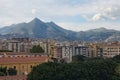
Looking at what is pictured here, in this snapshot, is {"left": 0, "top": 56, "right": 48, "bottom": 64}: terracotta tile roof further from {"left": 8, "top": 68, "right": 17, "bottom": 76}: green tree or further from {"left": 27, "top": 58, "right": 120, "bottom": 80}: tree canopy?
{"left": 27, "top": 58, "right": 120, "bottom": 80}: tree canopy

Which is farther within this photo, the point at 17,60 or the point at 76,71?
the point at 17,60

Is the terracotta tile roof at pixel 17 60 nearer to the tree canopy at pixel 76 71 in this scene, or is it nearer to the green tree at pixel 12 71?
the green tree at pixel 12 71

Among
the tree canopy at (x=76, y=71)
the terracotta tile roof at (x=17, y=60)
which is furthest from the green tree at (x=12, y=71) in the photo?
the tree canopy at (x=76, y=71)

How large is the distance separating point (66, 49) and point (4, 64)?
3667 cm

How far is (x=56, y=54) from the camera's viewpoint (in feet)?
267

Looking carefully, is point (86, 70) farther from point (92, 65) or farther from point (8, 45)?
point (8, 45)

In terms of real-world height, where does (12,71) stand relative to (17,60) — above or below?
below

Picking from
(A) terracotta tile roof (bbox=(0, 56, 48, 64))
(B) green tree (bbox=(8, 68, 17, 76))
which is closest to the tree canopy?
(B) green tree (bbox=(8, 68, 17, 76))

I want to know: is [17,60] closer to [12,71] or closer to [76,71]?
[12,71]

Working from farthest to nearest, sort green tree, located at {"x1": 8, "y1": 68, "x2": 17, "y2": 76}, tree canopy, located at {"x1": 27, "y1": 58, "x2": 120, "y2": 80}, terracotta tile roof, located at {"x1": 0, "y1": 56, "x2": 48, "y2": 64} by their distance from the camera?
1. terracotta tile roof, located at {"x1": 0, "y1": 56, "x2": 48, "y2": 64}
2. green tree, located at {"x1": 8, "y1": 68, "x2": 17, "y2": 76}
3. tree canopy, located at {"x1": 27, "y1": 58, "x2": 120, "y2": 80}

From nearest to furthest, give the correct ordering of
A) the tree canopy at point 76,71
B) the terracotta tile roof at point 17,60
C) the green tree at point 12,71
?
the tree canopy at point 76,71 → the green tree at point 12,71 → the terracotta tile roof at point 17,60

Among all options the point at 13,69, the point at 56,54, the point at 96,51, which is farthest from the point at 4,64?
the point at 96,51

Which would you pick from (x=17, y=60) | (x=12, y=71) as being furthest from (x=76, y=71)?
(x=17, y=60)

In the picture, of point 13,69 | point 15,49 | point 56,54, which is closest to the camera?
point 13,69
